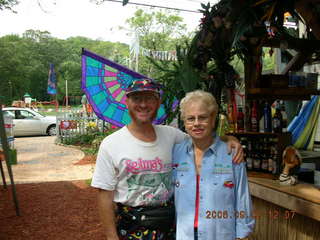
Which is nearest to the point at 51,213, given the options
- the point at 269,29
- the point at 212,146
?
the point at 212,146

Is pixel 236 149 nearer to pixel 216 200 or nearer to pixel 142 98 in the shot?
pixel 216 200

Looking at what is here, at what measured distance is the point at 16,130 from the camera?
15898 mm

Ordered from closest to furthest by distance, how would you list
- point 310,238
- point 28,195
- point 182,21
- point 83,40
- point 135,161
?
1. point 135,161
2. point 310,238
3. point 28,195
4. point 182,21
5. point 83,40

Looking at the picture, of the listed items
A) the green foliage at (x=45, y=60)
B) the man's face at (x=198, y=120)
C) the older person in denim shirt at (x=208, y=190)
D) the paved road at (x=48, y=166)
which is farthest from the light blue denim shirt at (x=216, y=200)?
the green foliage at (x=45, y=60)

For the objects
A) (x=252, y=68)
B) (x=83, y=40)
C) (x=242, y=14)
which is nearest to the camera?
(x=242, y=14)

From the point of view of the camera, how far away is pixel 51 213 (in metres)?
5.19

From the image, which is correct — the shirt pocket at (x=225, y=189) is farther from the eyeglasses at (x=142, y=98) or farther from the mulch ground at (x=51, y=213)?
the mulch ground at (x=51, y=213)

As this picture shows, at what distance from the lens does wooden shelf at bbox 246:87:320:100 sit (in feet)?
8.57

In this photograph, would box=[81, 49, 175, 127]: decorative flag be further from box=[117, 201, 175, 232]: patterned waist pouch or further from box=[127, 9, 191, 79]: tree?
box=[127, 9, 191, 79]: tree

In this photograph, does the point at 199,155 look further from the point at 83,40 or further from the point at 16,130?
the point at 83,40

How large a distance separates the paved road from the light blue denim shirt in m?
5.99

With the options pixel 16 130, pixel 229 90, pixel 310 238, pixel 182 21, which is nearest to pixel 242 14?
pixel 229 90

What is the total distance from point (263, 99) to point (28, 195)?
4.95 meters

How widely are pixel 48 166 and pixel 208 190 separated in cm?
792
